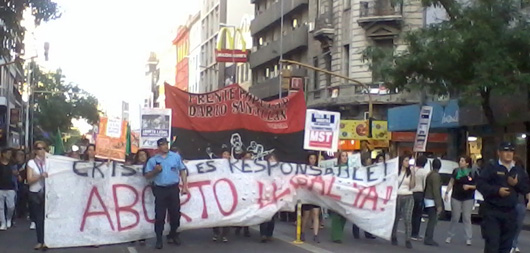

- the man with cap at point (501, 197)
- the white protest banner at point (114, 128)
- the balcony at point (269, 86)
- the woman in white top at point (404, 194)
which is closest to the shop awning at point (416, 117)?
the white protest banner at point (114, 128)

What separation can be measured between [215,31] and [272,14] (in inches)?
998

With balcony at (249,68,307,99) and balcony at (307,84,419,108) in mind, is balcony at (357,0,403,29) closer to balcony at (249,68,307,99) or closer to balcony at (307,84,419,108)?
balcony at (307,84,419,108)

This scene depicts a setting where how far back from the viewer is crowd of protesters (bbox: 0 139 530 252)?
34.8ft

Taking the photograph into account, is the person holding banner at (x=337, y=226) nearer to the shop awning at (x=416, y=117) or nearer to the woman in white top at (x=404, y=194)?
the woman in white top at (x=404, y=194)

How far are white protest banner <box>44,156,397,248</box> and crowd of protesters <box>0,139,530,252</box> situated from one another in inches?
12.8

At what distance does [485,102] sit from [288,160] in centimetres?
1045

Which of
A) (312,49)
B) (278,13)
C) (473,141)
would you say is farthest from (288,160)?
(278,13)

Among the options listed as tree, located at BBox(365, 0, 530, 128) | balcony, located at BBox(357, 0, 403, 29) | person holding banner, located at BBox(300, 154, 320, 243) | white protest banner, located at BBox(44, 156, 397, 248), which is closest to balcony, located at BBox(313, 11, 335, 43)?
balcony, located at BBox(357, 0, 403, 29)

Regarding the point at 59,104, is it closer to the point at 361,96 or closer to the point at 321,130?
the point at 361,96

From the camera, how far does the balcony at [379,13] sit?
44.5m

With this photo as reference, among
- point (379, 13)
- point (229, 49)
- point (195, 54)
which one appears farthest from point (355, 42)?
point (195, 54)

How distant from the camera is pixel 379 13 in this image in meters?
45.1

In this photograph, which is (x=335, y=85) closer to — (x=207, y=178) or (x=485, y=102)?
(x=485, y=102)

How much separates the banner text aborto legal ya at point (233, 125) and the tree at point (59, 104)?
68637 mm
